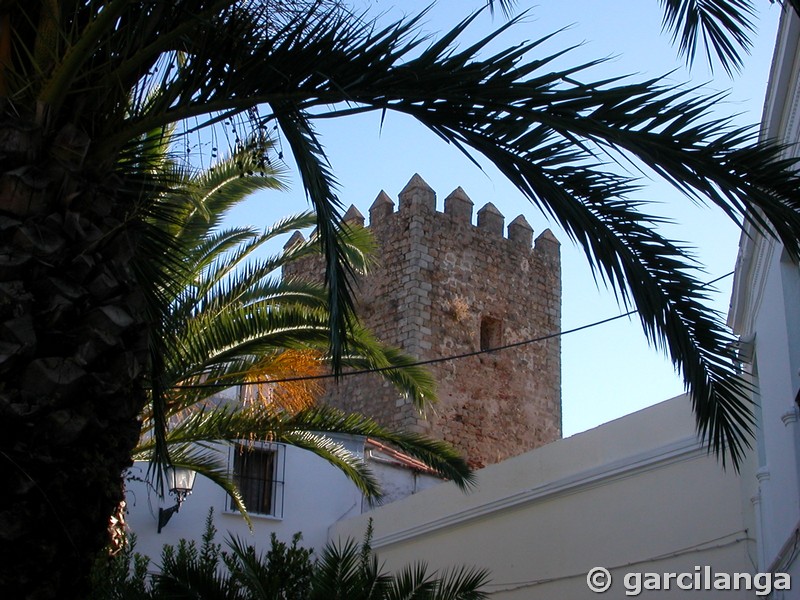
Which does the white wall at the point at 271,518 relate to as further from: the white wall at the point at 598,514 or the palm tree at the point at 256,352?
the palm tree at the point at 256,352

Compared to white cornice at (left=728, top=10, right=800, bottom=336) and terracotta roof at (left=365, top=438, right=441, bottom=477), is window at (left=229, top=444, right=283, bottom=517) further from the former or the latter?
white cornice at (left=728, top=10, right=800, bottom=336)

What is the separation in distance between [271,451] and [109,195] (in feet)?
36.8

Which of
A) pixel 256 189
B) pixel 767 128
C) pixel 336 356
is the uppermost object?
pixel 256 189

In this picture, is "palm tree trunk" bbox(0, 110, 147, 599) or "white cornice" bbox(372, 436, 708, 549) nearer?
"palm tree trunk" bbox(0, 110, 147, 599)

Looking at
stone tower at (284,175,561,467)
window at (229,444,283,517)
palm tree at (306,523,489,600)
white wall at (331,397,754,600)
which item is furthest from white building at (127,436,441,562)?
palm tree at (306,523,489,600)

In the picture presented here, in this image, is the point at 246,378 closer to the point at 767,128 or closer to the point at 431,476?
the point at 767,128

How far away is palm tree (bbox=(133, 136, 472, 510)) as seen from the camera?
880 cm

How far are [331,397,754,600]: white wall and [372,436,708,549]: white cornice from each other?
0.01 m

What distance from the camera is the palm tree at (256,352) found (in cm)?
880

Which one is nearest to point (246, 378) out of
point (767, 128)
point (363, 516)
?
point (767, 128)

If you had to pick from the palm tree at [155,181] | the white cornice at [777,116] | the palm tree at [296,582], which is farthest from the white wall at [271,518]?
the palm tree at [155,181]

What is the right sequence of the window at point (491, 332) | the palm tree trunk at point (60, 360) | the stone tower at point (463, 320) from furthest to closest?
the window at point (491, 332) < the stone tower at point (463, 320) < the palm tree trunk at point (60, 360)

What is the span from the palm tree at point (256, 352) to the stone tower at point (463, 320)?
10.6m

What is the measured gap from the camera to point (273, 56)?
4465 mm
